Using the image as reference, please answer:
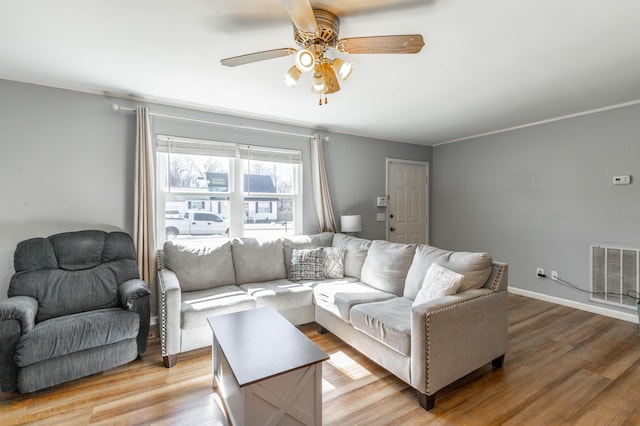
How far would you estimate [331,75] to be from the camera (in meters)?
1.94

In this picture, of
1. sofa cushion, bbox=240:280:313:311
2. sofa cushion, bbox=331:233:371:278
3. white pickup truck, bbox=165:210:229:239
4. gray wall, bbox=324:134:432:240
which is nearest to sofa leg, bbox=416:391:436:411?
sofa cushion, bbox=240:280:313:311

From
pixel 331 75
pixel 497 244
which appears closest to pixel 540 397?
pixel 331 75

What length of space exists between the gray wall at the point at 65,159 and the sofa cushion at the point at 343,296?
212 centimetres

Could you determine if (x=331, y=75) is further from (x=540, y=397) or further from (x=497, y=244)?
(x=497, y=244)

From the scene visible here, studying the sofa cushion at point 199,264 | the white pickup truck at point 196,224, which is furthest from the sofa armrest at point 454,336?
the white pickup truck at point 196,224

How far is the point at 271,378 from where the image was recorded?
4.81 feet

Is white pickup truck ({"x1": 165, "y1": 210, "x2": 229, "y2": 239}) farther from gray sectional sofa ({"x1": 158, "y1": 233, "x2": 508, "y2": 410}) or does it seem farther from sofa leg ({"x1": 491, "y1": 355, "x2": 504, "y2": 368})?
sofa leg ({"x1": 491, "y1": 355, "x2": 504, "y2": 368})

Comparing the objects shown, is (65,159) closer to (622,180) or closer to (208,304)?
(208,304)

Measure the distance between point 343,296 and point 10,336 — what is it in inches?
92.3

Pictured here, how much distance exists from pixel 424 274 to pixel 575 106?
2827 mm

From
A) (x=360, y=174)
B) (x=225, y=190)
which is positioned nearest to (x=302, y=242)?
(x=225, y=190)

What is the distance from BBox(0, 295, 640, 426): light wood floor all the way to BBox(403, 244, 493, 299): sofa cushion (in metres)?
0.72

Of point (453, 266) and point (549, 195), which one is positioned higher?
point (549, 195)

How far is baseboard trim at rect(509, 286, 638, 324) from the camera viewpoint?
327cm
